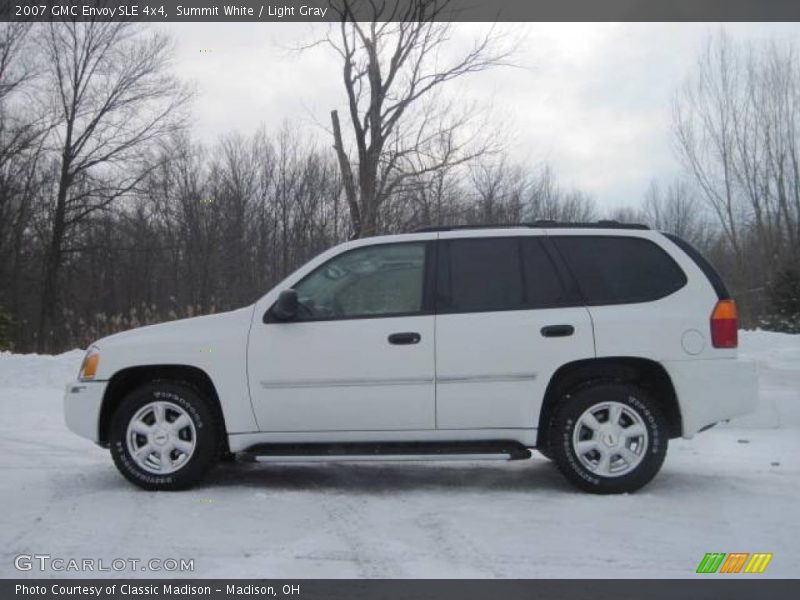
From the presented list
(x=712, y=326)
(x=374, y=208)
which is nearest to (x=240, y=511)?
(x=712, y=326)

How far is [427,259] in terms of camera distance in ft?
19.4

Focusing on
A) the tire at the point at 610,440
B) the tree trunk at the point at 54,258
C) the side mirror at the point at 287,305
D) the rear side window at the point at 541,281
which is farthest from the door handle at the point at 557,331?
the tree trunk at the point at 54,258

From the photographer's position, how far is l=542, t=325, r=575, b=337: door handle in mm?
5590

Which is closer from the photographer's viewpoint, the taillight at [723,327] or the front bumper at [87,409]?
the taillight at [723,327]

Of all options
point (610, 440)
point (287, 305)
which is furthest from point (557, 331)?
point (287, 305)

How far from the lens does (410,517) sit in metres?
5.18

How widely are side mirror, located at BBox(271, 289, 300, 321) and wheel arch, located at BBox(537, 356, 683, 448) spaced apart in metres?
1.82

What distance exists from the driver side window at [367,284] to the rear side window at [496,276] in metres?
0.20

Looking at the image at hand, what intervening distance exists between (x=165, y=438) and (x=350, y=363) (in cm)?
143

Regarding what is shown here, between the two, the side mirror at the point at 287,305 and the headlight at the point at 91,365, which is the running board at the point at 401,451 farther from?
the headlight at the point at 91,365

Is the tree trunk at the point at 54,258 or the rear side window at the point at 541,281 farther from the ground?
the tree trunk at the point at 54,258

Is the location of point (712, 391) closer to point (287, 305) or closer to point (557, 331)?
point (557, 331)

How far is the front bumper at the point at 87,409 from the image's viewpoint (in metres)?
5.86

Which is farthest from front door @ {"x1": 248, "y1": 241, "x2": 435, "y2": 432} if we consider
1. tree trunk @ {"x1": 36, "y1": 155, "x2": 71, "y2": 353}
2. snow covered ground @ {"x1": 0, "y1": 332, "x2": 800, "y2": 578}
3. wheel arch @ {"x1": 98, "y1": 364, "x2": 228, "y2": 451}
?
tree trunk @ {"x1": 36, "y1": 155, "x2": 71, "y2": 353}
